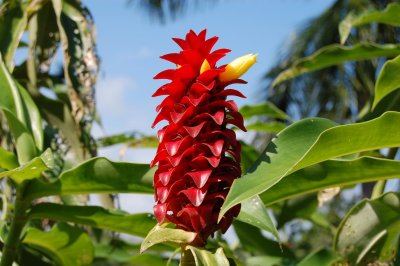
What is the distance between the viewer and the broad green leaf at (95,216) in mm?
1500

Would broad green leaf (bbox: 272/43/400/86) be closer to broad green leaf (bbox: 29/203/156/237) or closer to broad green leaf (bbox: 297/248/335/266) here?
broad green leaf (bbox: 297/248/335/266)

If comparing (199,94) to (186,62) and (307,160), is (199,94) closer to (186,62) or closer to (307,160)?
(186,62)

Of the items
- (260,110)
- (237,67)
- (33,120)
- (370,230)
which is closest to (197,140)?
(237,67)

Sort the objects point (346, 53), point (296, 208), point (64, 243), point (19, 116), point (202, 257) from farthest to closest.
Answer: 1. point (296, 208)
2. point (346, 53)
3. point (64, 243)
4. point (19, 116)
5. point (202, 257)

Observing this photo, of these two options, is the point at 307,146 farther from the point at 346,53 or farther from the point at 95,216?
the point at 346,53

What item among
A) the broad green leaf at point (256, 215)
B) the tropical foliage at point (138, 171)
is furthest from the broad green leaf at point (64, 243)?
the broad green leaf at point (256, 215)

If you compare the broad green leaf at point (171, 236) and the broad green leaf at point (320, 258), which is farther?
the broad green leaf at point (320, 258)

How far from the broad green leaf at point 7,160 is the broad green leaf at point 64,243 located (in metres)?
0.18

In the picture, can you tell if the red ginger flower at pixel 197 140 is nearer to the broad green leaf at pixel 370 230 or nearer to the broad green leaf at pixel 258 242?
the broad green leaf at pixel 370 230

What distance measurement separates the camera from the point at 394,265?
Answer: 1.43 metres

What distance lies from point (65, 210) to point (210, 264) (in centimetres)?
64

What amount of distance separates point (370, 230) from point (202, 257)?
63 cm

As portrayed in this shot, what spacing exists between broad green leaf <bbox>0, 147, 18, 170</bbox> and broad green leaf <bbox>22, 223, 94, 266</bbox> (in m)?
0.18

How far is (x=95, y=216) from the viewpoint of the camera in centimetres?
152
